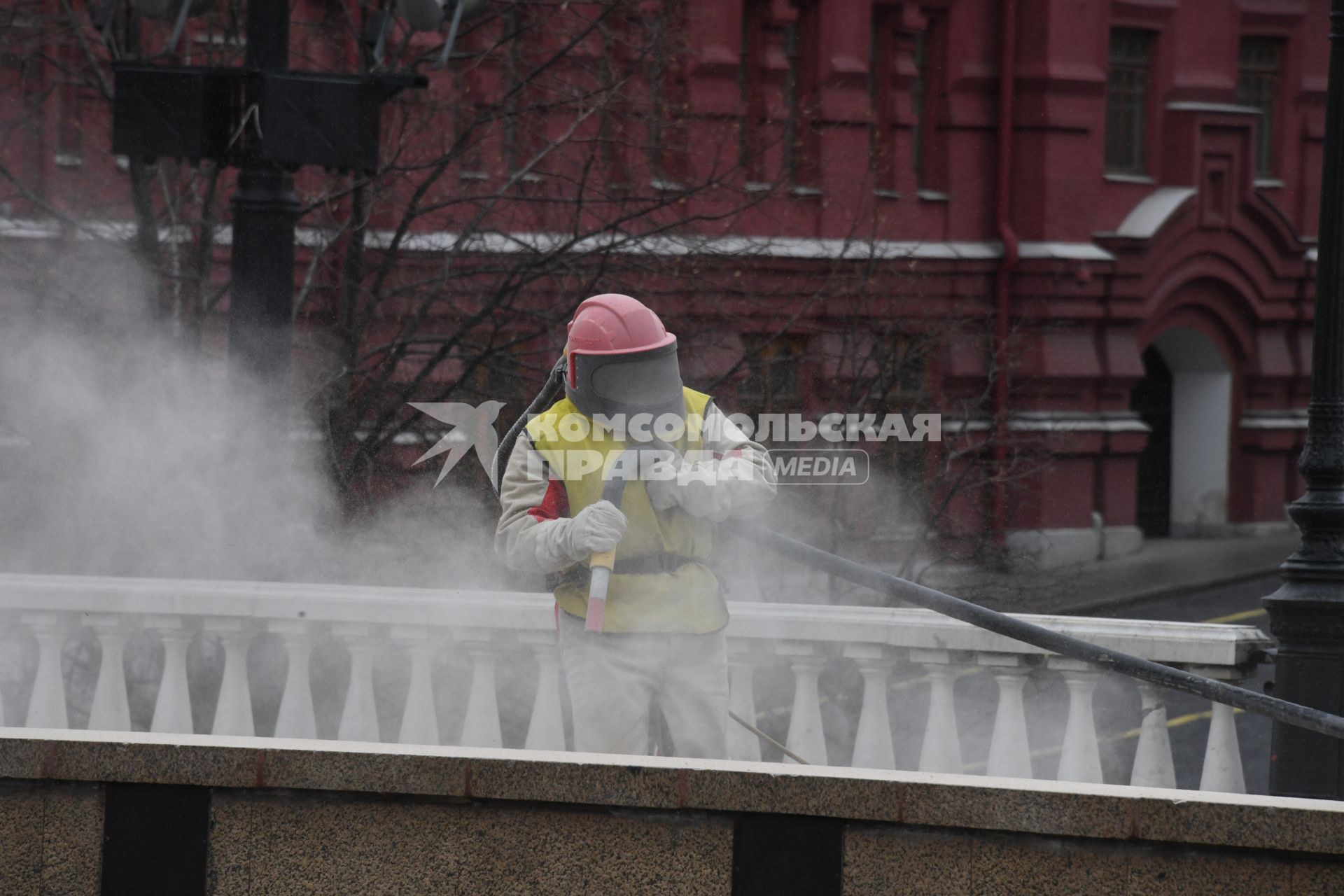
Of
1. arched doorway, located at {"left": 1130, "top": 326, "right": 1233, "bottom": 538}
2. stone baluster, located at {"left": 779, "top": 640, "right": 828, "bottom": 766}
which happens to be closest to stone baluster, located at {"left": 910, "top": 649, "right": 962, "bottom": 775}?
stone baluster, located at {"left": 779, "top": 640, "right": 828, "bottom": 766}

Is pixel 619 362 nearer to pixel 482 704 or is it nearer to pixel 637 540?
pixel 637 540

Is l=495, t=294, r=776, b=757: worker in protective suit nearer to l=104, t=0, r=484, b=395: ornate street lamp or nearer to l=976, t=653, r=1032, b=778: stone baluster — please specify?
l=976, t=653, r=1032, b=778: stone baluster

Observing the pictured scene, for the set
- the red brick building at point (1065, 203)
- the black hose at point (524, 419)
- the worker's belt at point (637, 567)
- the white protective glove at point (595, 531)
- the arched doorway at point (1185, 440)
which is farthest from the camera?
the arched doorway at point (1185, 440)

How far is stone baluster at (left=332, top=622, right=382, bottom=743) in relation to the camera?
5273 millimetres

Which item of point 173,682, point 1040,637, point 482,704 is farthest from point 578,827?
point 173,682

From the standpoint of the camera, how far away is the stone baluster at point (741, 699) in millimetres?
5008

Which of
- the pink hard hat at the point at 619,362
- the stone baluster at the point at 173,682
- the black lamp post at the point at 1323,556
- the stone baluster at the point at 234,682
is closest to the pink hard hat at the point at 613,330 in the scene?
the pink hard hat at the point at 619,362

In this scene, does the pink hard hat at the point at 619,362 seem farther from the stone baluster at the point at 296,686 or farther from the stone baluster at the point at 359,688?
the stone baluster at the point at 296,686

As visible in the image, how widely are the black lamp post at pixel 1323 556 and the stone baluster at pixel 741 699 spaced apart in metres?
1.52

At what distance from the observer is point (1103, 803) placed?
321 centimetres

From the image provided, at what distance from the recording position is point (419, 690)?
17.4 ft

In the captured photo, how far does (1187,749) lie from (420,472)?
4.30 m

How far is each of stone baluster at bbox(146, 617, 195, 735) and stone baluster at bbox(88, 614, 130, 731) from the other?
4.1 inches

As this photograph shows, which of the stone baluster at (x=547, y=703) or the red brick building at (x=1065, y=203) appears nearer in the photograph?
the stone baluster at (x=547, y=703)
